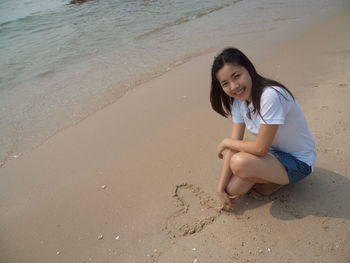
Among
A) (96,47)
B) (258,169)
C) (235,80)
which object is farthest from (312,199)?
(96,47)

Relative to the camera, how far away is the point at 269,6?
26.8 ft

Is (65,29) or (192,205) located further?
(65,29)

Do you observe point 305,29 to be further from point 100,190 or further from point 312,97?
point 100,190

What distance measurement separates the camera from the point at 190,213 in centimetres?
251

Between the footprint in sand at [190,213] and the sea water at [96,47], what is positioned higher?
the sea water at [96,47]

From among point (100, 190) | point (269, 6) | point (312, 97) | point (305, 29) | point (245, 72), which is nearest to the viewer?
point (245, 72)

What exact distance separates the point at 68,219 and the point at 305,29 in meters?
5.49

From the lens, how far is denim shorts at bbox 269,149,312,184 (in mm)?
2299

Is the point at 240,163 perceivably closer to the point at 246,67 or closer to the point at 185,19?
the point at 246,67

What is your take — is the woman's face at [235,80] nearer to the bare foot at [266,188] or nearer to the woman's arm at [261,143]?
the woman's arm at [261,143]

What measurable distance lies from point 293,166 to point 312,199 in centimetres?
36

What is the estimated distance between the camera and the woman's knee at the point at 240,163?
2.23m

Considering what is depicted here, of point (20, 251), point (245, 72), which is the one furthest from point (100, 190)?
point (245, 72)

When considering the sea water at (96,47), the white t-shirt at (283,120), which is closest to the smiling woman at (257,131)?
the white t-shirt at (283,120)
